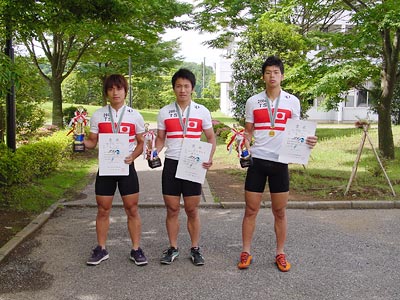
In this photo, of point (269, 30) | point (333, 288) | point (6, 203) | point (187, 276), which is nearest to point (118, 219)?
point (6, 203)

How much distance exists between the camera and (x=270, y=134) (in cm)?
419

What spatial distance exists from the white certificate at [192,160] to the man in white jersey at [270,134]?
44 centimetres

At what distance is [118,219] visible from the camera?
6.34 meters

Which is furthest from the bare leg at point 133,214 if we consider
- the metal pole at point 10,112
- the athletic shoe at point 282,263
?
the metal pole at point 10,112

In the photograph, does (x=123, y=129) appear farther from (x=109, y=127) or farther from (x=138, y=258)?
(x=138, y=258)

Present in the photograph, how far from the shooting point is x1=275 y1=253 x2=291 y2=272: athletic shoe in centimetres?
433

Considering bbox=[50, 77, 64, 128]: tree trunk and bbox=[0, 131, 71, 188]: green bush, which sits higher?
bbox=[50, 77, 64, 128]: tree trunk

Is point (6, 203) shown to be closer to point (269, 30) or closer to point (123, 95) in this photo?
point (123, 95)

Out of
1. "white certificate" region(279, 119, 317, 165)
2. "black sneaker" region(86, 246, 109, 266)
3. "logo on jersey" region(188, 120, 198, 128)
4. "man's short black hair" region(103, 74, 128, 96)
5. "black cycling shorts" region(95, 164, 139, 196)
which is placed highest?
"man's short black hair" region(103, 74, 128, 96)

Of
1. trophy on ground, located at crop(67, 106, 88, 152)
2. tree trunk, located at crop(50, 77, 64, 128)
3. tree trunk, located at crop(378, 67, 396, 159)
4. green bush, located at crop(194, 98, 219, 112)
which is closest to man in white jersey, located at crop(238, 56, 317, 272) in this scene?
trophy on ground, located at crop(67, 106, 88, 152)

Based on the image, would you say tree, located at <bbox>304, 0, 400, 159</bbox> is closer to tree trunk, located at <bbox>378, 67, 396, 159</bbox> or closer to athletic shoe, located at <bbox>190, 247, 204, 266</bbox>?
tree trunk, located at <bbox>378, 67, 396, 159</bbox>

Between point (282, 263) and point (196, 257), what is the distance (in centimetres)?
86

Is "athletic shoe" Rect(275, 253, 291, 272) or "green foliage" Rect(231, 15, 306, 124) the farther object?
"green foliage" Rect(231, 15, 306, 124)

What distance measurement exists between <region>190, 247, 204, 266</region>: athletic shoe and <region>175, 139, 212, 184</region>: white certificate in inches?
31.8
